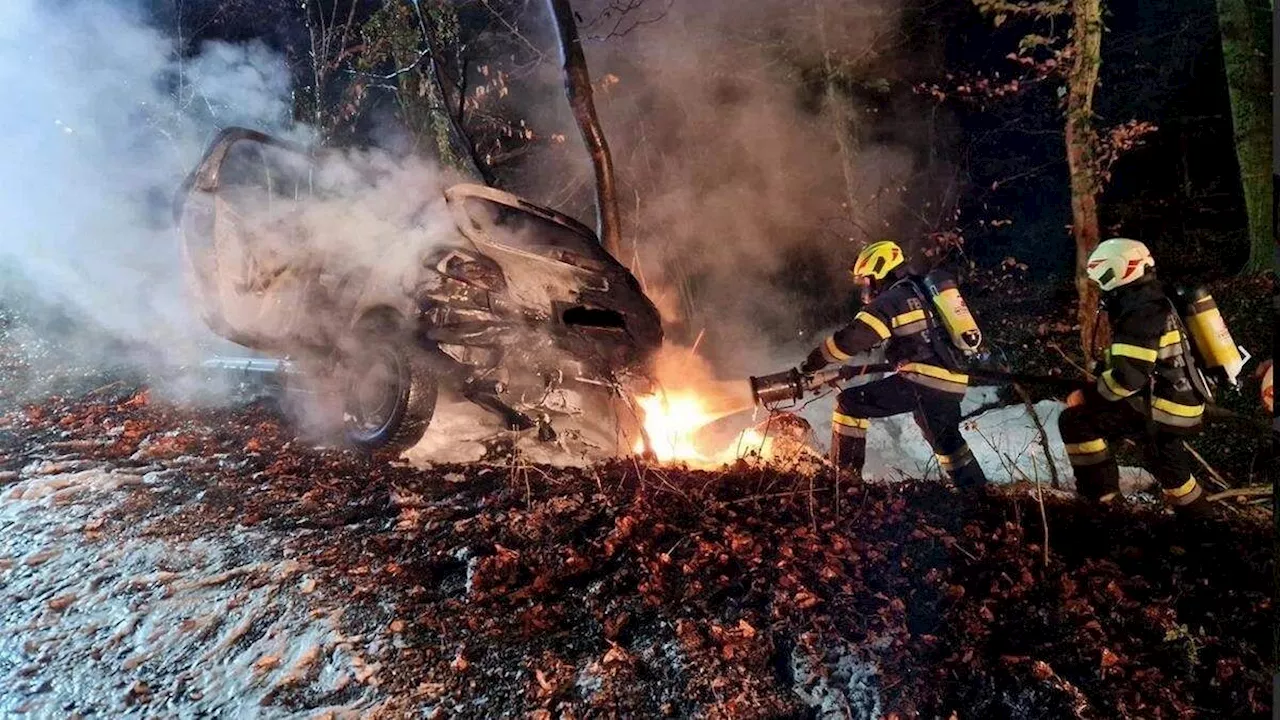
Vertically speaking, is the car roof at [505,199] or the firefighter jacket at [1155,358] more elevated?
the car roof at [505,199]

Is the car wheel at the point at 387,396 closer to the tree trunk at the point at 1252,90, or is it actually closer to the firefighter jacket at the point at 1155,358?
the firefighter jacket at the point at 1155,358

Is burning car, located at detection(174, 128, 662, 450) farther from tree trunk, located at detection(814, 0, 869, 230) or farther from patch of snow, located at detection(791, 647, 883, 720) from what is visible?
tree trunk, located at detection(814, 0, 869, 230)

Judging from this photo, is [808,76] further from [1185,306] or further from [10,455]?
[10,455]

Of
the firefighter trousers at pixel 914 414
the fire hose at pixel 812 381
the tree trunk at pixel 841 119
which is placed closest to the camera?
the fire hose at pixel 812 381

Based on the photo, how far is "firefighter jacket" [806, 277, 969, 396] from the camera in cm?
468

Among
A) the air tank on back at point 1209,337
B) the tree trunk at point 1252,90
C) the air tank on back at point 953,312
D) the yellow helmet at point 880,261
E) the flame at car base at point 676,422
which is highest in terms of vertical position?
the tree trunk at point 1252,90

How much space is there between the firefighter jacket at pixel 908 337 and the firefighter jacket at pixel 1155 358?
1.02 meters

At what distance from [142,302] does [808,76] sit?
11098 mm

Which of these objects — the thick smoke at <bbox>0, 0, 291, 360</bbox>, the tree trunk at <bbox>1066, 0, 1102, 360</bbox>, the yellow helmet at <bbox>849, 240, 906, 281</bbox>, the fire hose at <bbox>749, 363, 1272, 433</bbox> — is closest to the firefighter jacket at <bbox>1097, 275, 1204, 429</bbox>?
the fire hose at <bbox>749, 363, 1272, 433</bbox>

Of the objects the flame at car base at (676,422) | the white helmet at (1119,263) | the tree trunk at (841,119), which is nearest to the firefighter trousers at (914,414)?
the flame at car base at (676,422)

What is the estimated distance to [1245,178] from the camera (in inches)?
314

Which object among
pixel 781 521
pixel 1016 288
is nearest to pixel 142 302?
pixel 781 521

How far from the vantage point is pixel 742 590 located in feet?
8.47

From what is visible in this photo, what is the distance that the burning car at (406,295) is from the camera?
4.15m
